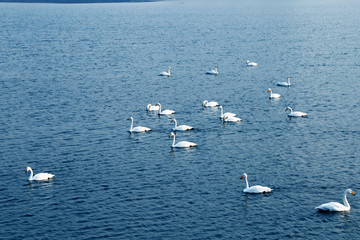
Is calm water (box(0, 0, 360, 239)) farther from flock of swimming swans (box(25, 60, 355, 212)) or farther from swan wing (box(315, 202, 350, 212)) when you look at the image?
flock of swimming swans (box(25, 60, 355, 212))

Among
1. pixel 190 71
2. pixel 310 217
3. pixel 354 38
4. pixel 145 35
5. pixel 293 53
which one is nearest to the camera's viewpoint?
pixel 310 217

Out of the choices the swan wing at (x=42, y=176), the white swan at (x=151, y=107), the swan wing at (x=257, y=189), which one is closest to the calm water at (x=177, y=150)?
the swan wing at (x=257, y=189)

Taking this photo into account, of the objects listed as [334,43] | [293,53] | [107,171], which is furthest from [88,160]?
[334,43]

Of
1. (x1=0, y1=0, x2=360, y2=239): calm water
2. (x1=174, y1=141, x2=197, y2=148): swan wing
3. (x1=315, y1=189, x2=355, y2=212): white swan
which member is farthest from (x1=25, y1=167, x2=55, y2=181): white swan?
(x1=315, y1=189, x2=355, y2=212): white swan

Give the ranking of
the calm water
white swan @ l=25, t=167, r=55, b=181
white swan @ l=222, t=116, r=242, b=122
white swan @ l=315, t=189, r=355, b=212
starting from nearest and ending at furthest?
the calm water < white swan @ l=315, t=189, r=355, b=212 < white swan @ l=25, t=167, r=55, b=181 < white swan @ l=222, t=116, r=242, b=122

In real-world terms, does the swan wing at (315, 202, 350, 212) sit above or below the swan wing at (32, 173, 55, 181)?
below

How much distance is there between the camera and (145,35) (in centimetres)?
18912

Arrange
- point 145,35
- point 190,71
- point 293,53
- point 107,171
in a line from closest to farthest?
point 107,171
point 190,71
point 293,53
point 145,35

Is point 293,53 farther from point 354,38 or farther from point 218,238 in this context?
point 218,238

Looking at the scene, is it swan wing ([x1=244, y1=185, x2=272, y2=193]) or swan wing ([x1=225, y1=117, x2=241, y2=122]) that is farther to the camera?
swan wing ([x1=225, y1=117, x2=241, y2=122])

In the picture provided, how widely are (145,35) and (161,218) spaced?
147134 mm

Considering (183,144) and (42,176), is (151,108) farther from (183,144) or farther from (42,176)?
(42,176)

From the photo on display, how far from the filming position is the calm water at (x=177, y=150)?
46531 mm

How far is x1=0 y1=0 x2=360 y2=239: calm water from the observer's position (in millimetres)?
46531
